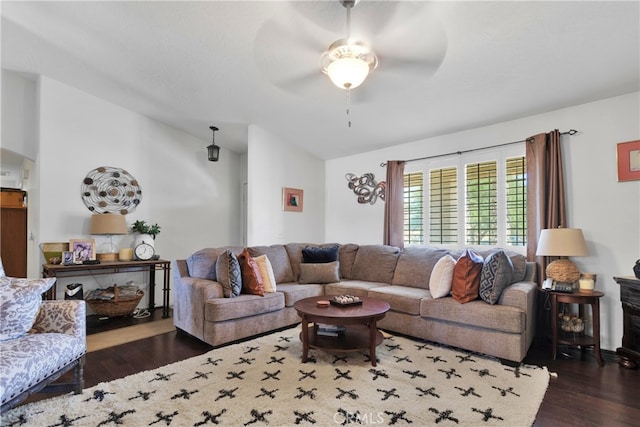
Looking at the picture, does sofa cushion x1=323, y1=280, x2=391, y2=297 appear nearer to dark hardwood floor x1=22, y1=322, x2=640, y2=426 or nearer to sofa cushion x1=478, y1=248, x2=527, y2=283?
sofa cushion x1=478, y1=248, x2=527, y2=283

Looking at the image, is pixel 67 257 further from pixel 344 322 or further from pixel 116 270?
pixel 344 322

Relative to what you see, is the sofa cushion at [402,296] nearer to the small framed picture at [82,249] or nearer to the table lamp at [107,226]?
the table lamp at [107,226]

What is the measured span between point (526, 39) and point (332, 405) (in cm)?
293

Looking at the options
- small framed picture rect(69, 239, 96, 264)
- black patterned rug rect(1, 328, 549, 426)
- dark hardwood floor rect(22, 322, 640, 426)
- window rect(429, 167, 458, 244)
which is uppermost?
window rect(429, 167, 458, 244)

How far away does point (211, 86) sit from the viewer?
3.58 metres

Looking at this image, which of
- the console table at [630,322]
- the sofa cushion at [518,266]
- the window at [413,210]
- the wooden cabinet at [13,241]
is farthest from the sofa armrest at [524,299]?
the wooden cabinet at [13,241]

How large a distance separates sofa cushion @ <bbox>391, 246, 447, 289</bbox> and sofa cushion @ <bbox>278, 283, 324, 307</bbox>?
971 mm

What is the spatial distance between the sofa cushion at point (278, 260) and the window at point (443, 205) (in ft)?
6.48

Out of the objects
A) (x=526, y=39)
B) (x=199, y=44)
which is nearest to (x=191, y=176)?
(x=199, y=44)

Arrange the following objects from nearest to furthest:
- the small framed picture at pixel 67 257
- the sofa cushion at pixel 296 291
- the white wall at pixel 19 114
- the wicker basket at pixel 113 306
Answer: the sofa cushion at pixel 296 291 < the small framed picture at pixel 67 257 < the white wall at pixel 19 114 < the wicker basket at pixel 113 306

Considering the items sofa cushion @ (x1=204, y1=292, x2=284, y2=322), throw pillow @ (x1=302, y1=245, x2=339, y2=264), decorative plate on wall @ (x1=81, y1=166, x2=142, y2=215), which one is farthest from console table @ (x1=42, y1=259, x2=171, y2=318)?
throw pillow @ (x1=302, y1=245, x2=339, y2=264)

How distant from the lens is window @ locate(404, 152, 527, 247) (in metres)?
3.58

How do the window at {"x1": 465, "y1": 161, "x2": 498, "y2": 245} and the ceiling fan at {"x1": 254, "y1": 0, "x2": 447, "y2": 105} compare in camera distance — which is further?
the window at {"x1": 465, "y1": 161, "x2": 498, "y2": 245}

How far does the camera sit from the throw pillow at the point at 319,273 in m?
4.06
